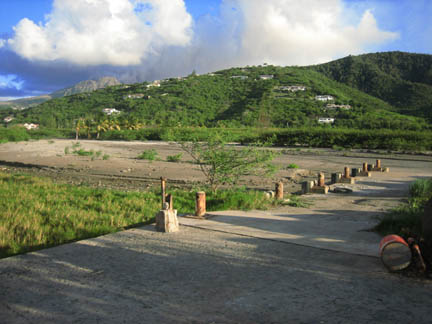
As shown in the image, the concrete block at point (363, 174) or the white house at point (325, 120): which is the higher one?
the white house at point (325, 120)

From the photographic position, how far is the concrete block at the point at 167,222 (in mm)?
5664

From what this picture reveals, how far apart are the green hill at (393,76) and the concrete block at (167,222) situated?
7038cm

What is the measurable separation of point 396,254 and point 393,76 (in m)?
102

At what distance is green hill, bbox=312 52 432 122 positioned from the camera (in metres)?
76.1

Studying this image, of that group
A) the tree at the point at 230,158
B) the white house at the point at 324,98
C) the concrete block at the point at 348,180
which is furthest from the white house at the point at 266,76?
the tree at the point at 230,158

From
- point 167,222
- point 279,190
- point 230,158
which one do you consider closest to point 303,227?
point 167,222

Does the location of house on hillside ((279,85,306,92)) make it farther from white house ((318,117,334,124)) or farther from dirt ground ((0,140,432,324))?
dirt ground ((0,140,432,324))

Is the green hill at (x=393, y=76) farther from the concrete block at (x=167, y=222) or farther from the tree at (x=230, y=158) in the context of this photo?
the concrete block at (x=167, y=222)

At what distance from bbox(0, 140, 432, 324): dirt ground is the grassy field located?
2.16ft

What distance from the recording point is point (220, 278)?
3861 millimetres

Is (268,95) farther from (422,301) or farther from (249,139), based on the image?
(422,301)

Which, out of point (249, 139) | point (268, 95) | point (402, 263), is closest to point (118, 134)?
point (249, 139)

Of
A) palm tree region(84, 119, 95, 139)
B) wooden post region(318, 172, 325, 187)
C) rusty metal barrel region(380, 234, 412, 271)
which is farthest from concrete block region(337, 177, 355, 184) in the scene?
palm tree region(84, 119, 95, 139)

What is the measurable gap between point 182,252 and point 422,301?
2621 millimetres
